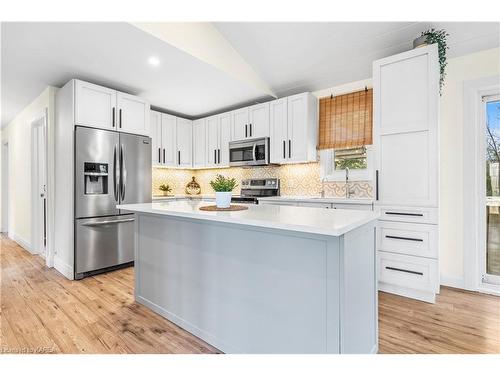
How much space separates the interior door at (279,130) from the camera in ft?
12.7

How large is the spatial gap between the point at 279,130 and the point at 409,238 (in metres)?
2.22

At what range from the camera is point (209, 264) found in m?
1.84

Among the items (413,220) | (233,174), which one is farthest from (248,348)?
(233,174)

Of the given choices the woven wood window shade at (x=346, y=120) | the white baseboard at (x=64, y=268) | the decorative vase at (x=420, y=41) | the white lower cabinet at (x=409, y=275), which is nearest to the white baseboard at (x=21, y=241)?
the white baseboard at (x=64, y=268)

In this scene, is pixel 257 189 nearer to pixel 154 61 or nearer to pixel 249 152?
pixel 249 152

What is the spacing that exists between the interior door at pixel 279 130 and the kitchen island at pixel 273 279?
7.34 ft

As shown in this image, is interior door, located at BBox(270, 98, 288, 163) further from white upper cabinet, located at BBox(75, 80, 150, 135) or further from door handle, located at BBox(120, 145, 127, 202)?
door handle, located at BBox(120, 145, 127, 202)

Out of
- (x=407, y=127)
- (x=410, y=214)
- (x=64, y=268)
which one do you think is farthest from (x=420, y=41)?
(x=64, y=268)

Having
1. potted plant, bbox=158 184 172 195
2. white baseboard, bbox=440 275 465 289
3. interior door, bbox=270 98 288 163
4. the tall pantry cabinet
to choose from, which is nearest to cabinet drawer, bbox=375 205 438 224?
the tall pantry cabinet

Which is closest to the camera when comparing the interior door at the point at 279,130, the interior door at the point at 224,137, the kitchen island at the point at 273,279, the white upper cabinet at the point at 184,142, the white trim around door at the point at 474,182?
the kitchen island at the point at 273,279

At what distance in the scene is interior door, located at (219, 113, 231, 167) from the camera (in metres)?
4.57

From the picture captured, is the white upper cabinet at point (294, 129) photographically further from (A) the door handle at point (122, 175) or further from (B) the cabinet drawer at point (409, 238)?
(A) the door handle at point (122, 175)
